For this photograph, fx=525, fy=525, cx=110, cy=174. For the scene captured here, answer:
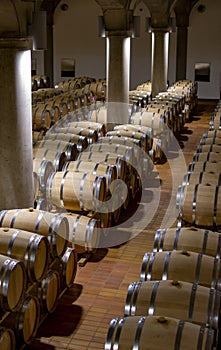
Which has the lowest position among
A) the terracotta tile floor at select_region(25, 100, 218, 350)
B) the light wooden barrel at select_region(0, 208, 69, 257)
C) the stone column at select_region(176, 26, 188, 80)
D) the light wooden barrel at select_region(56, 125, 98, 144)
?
the terracotta tile floor at select_region(25, 100, 218, 350)

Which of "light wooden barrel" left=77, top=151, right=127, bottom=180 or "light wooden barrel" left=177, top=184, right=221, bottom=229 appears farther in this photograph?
"light wooden barrel" left=77, top=151, right=127, bottom=180

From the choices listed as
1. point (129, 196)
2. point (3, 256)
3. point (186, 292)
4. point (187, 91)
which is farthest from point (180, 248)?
point (187, 91)

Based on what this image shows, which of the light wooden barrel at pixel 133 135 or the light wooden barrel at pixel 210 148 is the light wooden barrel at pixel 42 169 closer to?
the light wooden barrel at pixel 133 135

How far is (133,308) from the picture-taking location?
5148 millimetres

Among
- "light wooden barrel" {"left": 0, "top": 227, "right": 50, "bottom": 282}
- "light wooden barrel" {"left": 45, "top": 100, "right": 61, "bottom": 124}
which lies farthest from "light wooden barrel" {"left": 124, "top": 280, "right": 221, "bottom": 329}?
"light wooden barrel" {"left": 45, "top": 100, "right": 61, "bottom": 124}

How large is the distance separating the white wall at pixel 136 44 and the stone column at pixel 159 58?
25.1ft

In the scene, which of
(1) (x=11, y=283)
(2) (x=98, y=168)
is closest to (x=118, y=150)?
(2) (x=98, y=168)

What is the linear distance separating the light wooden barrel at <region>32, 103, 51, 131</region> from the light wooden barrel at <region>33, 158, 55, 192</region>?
478 centimetres

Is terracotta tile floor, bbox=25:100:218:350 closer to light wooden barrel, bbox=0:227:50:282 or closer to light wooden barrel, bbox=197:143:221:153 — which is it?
light wooden barrel, bbox=0:227:50:282

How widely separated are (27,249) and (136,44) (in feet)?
77.1

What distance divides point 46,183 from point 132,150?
7.73 feet

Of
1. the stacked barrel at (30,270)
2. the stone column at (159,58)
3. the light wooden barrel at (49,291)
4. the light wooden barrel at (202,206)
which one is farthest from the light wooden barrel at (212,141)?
the stone column at (159,58)

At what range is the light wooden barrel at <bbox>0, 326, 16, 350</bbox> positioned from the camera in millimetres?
5078

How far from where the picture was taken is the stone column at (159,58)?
20078 millimetres
